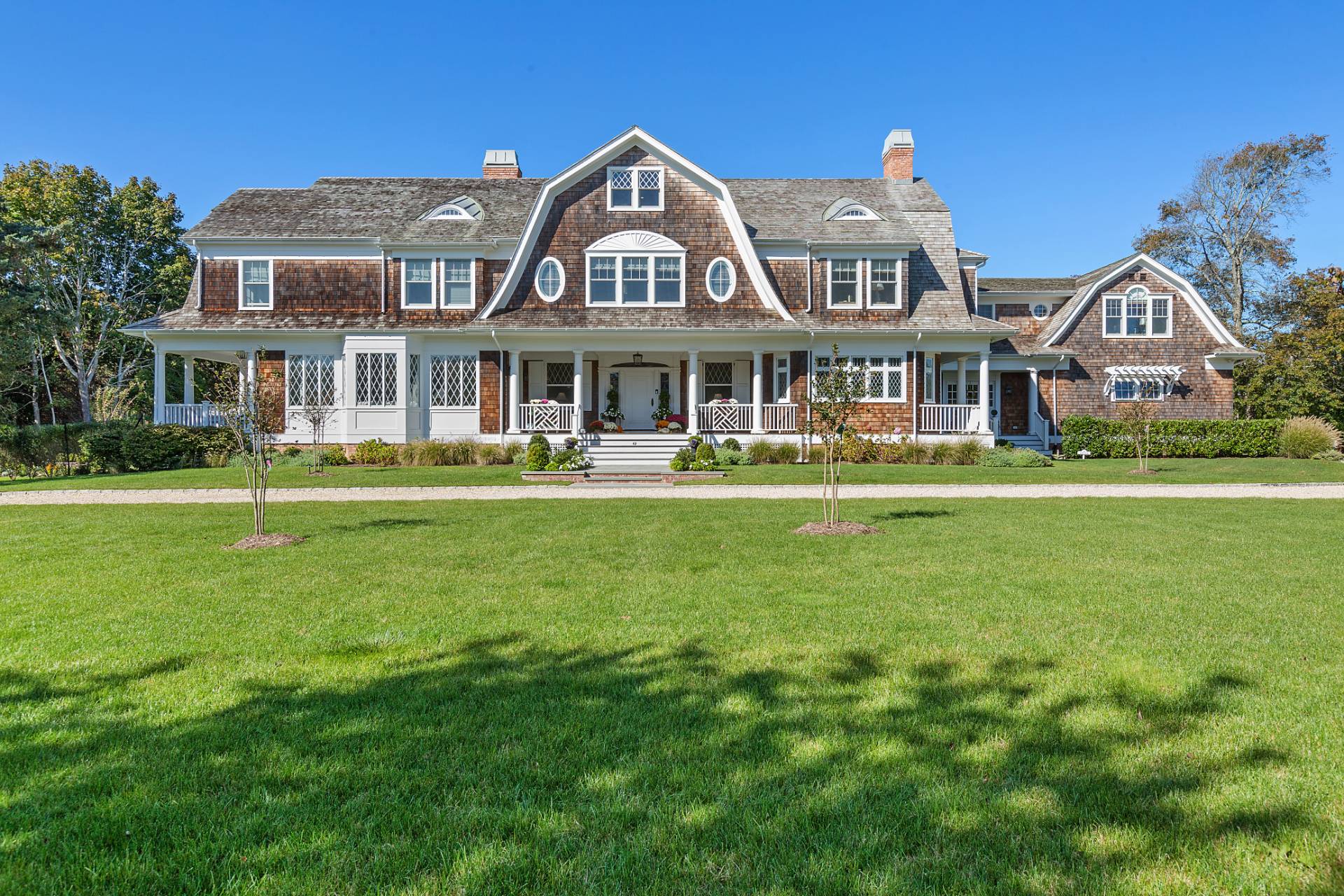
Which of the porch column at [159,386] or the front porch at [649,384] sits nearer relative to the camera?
the porch column at [159,386]

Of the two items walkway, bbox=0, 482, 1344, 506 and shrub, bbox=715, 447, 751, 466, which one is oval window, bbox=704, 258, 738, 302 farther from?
walkway, bbox=0, 482, 1344, 506

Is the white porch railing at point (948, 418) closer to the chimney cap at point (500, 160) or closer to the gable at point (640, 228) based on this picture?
the gable at point (640, 228)

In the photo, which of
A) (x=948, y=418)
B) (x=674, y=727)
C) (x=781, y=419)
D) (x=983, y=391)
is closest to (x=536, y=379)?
(x=781, y=419)

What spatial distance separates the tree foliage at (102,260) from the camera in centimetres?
3044

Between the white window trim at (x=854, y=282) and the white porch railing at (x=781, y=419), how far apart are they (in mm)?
3703

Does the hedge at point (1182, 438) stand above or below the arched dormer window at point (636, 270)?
below

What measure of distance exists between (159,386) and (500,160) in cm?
1415

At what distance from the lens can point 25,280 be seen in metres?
23.1

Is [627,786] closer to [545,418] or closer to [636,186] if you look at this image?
[545,418]

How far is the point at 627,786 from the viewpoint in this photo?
2869 millimetres

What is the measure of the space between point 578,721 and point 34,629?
4.30 m

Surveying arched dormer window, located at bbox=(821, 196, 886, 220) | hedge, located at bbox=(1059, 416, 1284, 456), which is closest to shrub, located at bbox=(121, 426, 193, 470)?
arched dormer window, located at bbox=(821, 196, 886, 220)

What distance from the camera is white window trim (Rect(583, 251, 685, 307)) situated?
71.6ft

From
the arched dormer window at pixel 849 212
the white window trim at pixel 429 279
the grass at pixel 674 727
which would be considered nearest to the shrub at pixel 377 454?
the white window trim at pixel 429 279
